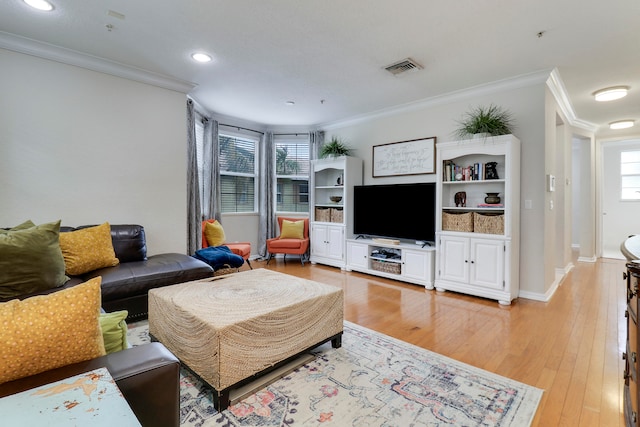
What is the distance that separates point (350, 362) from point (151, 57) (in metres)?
3.47

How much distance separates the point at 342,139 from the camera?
5.64m

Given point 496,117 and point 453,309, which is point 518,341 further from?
point 496,117

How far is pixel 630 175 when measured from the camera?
6.82 m

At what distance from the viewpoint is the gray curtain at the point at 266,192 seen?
19.6 ft

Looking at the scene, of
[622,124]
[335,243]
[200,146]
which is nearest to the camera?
[200,146]

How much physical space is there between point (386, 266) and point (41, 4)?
14.7ft

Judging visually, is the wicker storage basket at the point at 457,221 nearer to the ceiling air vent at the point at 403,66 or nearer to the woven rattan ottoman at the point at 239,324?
the ceiling air vent at the point at 403,66

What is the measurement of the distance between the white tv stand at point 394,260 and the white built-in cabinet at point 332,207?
29cm

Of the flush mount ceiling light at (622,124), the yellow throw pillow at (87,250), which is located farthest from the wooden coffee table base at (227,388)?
the flush mount ceiling light at (622,124)

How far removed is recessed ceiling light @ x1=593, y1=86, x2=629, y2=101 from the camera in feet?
12.7

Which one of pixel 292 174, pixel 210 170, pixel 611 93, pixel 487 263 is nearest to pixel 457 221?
→ pixel 487 263

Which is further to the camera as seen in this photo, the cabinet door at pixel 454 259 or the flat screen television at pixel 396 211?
the flat screen television at pixel 396 211

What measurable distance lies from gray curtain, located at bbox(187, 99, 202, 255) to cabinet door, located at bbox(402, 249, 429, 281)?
2.95 metres

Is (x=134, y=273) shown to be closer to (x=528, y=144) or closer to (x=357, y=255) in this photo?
(x=357, y=255)
